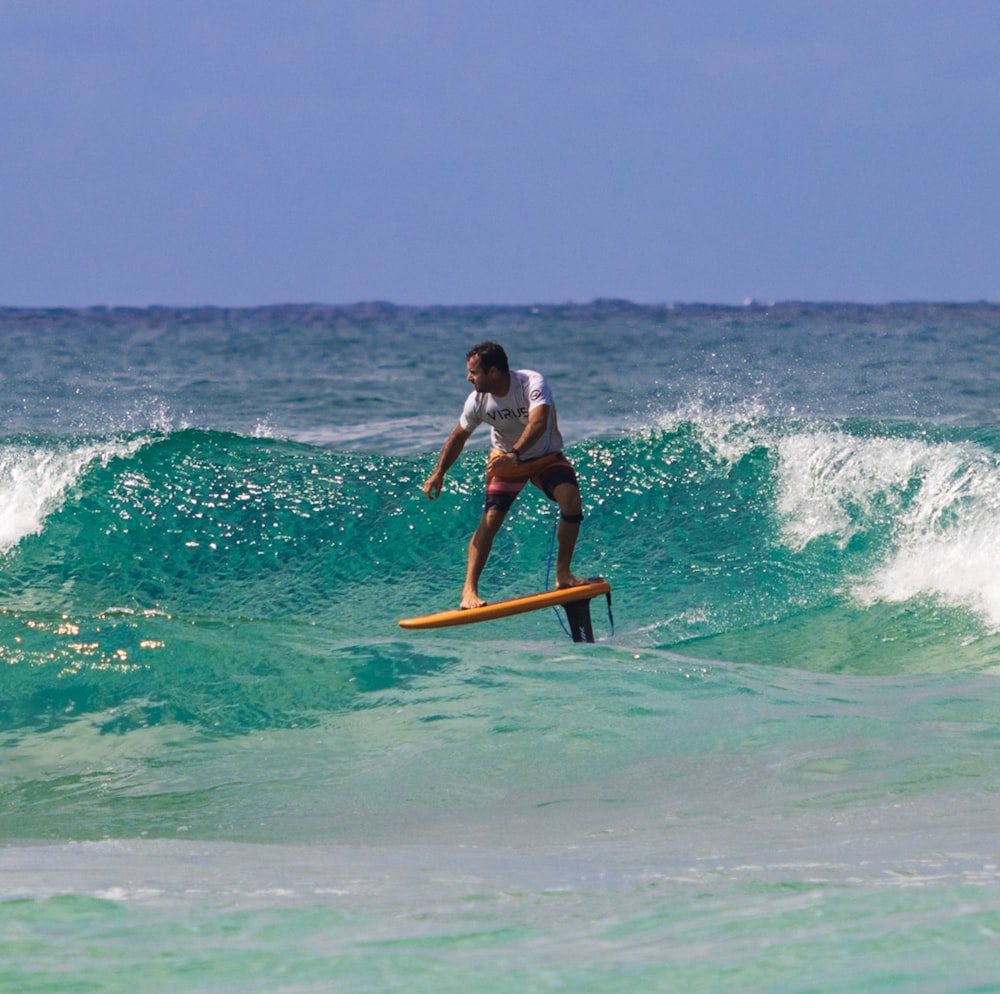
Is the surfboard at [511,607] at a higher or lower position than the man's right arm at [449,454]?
lower

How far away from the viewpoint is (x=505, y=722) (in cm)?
632

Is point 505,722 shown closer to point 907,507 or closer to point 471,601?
point 471,601

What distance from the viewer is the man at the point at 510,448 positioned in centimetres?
781

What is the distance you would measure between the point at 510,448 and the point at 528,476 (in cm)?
21

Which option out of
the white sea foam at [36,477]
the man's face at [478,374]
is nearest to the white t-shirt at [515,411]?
the man's face at [478,374]

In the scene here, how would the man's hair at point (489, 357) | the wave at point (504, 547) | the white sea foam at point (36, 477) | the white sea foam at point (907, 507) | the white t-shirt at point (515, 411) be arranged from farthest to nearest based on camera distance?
the white sea foam at point (36, 477)
the white sea foam at point (907, 507)
the wave at point (504, 547)
the white t-shirt at point (515, 411)
the man's hair at point (489, 357)

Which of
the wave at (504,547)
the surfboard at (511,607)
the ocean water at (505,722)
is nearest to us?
the ocean water at (505,722)

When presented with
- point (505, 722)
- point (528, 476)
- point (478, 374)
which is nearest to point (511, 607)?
point (528, 476)

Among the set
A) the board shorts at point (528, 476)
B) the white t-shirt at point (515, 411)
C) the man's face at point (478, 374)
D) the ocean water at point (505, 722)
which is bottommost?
the ocean water at point (505, 722)

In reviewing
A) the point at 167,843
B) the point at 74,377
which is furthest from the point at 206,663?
the point at 74,377

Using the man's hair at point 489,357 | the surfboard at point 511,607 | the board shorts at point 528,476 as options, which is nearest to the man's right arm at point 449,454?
the board shorts at point 528,476

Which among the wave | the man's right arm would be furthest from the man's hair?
the wave

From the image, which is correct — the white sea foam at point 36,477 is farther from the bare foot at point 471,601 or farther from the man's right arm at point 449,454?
the bare foot at point 471,601

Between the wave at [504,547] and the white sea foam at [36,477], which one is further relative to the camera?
the white sea foam at [36,477]
